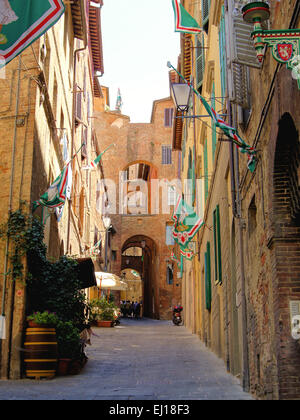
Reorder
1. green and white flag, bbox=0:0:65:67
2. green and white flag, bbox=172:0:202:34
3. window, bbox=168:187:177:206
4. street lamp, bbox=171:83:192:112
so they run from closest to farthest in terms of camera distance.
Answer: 1. green and white flag, bbox=0:0:65:67
2. street lamp, bbox=171:83:192:112
3. green and white flag, bbox=172:0:202:34
4. window, bbox=168:187:177:206

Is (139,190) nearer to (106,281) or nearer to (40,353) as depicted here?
(106,281)

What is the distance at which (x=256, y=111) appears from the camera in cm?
752

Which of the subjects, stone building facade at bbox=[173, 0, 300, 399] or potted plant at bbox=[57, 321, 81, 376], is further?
potted plant at bbox=[57, 321, 81, 376]

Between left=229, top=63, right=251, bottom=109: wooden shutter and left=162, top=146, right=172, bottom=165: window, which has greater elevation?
left=162, top=146, right=172, bottom=165: window

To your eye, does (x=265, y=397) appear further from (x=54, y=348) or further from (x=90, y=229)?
(x=90, y=229)

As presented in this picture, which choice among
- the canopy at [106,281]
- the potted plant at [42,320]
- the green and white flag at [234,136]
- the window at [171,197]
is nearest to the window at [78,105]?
the canopy at [106,281]

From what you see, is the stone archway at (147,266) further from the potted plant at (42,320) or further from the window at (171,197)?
the potted plant at (42,320)

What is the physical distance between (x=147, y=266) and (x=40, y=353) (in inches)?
1701

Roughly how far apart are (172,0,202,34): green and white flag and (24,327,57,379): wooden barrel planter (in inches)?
331

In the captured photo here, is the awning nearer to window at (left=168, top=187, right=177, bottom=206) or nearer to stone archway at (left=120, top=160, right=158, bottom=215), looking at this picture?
window at (left=168, top=187, right=177, bottom=206)

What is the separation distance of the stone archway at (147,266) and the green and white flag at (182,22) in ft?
96.3

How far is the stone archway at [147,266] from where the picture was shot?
148 ft

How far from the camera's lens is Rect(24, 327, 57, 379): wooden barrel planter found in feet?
32.8

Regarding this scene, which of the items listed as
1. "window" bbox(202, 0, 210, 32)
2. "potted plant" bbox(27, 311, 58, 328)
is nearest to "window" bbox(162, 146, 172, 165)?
"window" bbox(202, 0, 210, 32)
